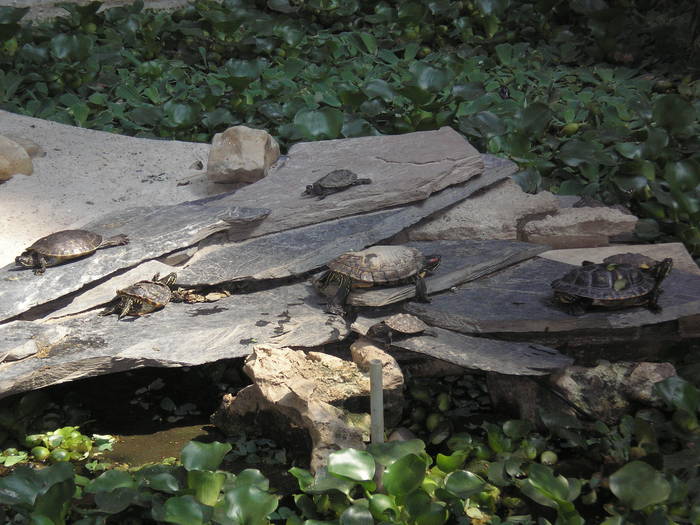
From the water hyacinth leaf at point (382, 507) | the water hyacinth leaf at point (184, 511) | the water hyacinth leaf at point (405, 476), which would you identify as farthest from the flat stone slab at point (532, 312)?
the water hyacinth leaf at point (184, 511)

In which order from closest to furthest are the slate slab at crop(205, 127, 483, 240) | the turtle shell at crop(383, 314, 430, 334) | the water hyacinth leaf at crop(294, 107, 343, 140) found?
the turtle shell at crop(383, 314, 430, 334), the slate slab at crop(205, 127, 483, 240), the water hyacinth leaf at crop(294, 107, 343, 140)

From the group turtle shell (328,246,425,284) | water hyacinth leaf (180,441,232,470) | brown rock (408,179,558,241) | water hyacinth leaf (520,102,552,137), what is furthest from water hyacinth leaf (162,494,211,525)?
water hyacinth leaf (520,102,552,137)

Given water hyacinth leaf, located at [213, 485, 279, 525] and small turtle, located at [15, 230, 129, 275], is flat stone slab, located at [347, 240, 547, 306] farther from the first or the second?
small turtle, located at [15, 230, 129, 275]

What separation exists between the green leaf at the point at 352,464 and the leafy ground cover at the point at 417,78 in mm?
2992

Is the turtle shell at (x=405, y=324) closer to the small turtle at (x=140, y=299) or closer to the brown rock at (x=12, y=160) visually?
the small turtle at (x=140, y=299)

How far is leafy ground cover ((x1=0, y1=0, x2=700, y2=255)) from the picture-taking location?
19.0 feet

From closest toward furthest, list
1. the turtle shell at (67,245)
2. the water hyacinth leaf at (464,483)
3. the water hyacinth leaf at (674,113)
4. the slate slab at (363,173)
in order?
the water hyacinth leaf at (464,483), the turtle shell at (67,245), the slate slab at (363,173), the water hyacinth leaf at (674,113)

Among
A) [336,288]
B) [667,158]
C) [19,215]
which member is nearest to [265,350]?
[336,288]

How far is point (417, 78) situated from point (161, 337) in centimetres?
372

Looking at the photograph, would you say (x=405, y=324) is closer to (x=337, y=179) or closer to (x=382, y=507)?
(x=382, y=507)

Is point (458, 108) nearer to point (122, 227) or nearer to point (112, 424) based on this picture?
point (122, 227)

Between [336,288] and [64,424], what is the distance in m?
1.55

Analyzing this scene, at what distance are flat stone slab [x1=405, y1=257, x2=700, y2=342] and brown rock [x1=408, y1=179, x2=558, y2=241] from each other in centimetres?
83

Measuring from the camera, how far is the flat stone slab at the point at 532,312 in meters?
3.80
